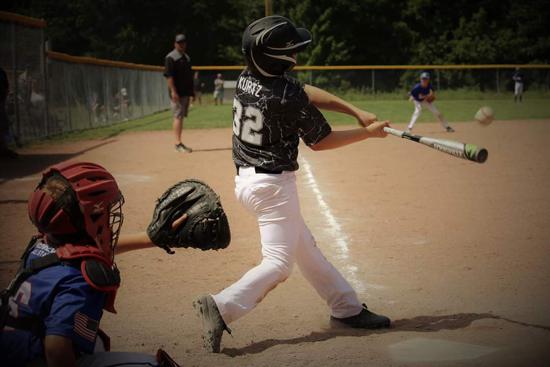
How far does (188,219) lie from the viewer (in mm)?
3283

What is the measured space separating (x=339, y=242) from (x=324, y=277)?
2641mm

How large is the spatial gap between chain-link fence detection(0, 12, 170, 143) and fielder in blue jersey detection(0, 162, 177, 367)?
47.3 ft

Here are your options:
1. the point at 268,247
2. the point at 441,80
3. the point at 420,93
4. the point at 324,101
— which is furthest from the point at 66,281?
the point at 441,80

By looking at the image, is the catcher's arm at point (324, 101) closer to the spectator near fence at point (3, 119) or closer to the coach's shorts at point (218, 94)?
the spectator near fence at point (3, 119)

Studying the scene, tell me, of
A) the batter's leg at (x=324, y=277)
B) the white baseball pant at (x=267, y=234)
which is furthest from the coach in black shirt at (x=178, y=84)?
the white baseball pant at (x=267, y=234)

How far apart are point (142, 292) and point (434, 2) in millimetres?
53807

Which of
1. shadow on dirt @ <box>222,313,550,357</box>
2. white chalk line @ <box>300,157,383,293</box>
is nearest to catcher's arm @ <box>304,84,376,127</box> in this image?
shadow on dirt @ <box>222,313,550,357</box>

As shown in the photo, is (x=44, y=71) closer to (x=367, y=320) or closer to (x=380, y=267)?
(x=380, y=267)

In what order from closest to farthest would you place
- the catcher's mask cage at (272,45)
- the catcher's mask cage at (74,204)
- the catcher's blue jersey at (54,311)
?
the catcher's blue jersey at (54,311) → the catcher's mask cage at (74,204) → the catcher's mask cage at (272,45)

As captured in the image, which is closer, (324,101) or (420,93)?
(324,101)

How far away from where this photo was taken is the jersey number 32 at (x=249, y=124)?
4211 mm

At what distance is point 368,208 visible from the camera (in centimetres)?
886

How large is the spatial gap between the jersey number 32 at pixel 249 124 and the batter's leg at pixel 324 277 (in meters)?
0.65

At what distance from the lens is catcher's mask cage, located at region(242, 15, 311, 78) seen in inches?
164
